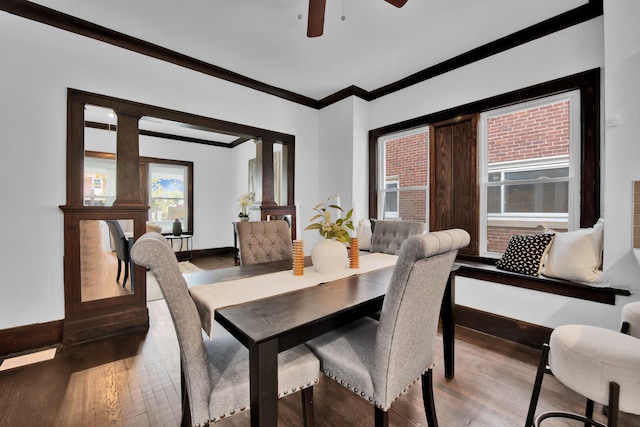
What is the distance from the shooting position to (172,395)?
1.78 meters

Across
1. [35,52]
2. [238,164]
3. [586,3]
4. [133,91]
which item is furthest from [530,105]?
[238,164]

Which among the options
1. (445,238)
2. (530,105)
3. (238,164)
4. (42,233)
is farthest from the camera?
(238,164)

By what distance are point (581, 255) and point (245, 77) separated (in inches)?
150

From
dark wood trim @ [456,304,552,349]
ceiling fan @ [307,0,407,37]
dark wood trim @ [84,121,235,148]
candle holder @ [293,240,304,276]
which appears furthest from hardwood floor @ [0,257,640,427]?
dark wood trim @ [84,121,235,148]

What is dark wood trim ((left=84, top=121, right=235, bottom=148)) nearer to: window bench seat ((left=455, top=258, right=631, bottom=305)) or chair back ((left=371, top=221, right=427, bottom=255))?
chair back ((left=371, top=221, right=427, bottom=255))

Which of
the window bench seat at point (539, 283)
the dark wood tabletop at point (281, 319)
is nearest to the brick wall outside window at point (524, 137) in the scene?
the window bench seat at point (539, 283)

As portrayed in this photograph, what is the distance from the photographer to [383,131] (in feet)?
12.5

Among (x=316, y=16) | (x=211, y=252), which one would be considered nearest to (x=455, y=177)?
(x=316, y=16)

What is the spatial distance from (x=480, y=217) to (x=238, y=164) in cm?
514

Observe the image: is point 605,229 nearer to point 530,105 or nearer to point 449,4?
point 530,105

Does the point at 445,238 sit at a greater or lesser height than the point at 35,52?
lesser

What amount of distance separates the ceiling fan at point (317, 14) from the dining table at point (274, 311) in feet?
5.73

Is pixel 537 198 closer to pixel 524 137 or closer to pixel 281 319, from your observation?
pixel 524 137

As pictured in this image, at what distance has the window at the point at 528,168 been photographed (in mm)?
2459
